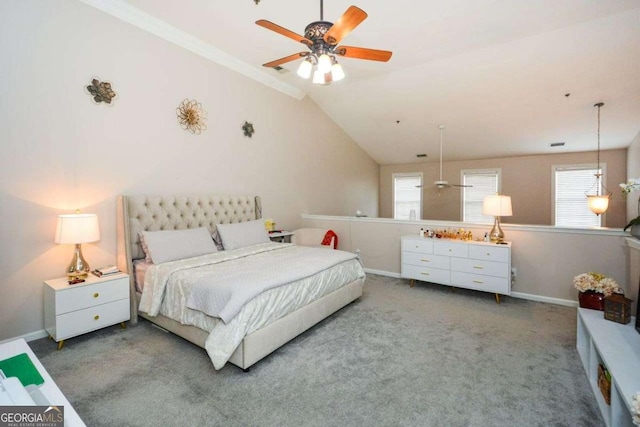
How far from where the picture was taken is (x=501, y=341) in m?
2.69

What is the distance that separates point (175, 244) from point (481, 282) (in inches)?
142

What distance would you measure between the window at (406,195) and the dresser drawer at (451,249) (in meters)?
3.97

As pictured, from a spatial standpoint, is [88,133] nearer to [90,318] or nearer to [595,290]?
[90,318]

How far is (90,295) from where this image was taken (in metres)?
2.67

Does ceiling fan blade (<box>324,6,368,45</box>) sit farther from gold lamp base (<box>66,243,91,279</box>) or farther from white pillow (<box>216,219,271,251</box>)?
gold lamp base (<box>66,243,91,279</box>)

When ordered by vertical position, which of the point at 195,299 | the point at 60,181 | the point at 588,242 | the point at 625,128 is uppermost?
the point at 625,128

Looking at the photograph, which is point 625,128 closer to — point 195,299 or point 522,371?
point 522,371

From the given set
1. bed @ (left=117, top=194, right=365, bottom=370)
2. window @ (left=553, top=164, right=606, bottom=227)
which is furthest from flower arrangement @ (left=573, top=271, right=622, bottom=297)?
window @ (left=553, top=164, right=606, bottom=227)

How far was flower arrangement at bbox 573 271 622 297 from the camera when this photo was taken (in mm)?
2470

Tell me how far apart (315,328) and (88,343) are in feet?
6.66

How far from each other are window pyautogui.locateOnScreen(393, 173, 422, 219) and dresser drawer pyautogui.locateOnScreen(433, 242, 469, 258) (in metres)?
3.97

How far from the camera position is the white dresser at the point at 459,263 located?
11.8 ft

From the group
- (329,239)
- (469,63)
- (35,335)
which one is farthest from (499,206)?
(35,335)

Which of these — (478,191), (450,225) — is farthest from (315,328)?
(478,191)
